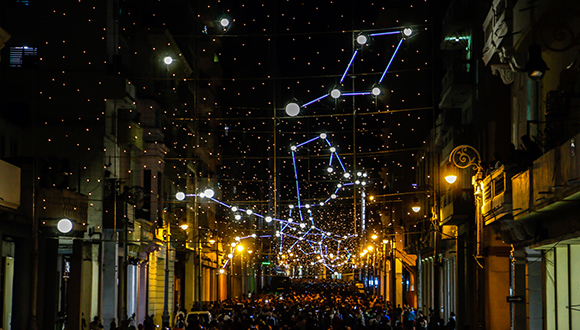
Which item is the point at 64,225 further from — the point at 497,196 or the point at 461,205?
the point at 461,205

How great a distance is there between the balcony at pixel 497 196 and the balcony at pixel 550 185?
1021 mm

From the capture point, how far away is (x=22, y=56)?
3272 cm

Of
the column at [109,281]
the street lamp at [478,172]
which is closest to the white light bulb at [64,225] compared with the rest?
the column at [109,281]

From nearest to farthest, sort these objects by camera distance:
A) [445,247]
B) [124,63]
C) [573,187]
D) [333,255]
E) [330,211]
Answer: [573,187]
[124,63]
[445,247]
[330,211]
[333,255]

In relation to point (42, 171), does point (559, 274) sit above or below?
below

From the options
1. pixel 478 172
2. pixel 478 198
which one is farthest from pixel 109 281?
pixel 478 172

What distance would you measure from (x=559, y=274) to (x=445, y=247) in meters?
21.3

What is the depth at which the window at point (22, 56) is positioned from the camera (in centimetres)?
3259

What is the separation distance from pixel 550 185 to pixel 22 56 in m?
22.8

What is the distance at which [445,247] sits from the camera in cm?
4047

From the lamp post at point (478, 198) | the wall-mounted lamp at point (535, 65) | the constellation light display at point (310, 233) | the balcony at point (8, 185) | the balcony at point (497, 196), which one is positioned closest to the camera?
the wall-mounted lamp at point (535, 65)

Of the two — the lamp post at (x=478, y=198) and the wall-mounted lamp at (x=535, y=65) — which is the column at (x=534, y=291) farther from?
the wall-mounted lamp at (x=535, y=65)

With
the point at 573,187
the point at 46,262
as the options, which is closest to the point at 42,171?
the point at 46,262

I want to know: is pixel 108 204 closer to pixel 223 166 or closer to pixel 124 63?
pixel 124 63
